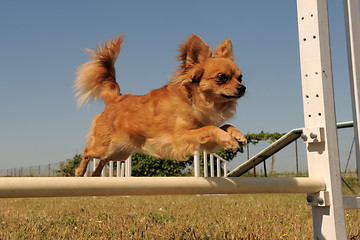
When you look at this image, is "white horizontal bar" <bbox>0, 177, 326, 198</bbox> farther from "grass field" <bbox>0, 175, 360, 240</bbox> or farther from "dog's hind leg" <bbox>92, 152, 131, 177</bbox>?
"dog's hind leg" <bbox>92, 152, 131, 177</bbox>

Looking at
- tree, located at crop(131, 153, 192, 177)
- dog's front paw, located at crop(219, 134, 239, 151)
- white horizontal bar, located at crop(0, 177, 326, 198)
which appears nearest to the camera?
white horizontal bar, located at crop(0, 177, 326, 198)

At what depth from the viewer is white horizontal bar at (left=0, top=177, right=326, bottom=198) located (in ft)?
5.16

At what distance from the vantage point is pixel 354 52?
2439 millimetres

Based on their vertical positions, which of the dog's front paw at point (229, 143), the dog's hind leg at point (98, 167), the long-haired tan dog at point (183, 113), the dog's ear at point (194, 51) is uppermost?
the dog's ear at point (194, 51)

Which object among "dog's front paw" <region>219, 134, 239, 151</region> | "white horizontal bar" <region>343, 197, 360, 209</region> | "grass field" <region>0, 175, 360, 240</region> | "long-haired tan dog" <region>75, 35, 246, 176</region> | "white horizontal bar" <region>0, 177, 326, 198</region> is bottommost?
"grass field" <region>0, 175, 360, 240</region>

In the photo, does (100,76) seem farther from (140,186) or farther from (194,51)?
(140,186)

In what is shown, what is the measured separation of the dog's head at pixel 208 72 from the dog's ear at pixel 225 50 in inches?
4.8

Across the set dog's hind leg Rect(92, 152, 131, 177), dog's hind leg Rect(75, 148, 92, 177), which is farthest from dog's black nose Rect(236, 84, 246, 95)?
dog's hind leg Rect(75, 148, 92, 177)

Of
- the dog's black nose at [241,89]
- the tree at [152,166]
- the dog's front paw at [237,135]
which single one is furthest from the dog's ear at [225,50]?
the tree at [152,166]

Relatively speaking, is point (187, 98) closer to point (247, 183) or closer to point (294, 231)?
point (247, 183)

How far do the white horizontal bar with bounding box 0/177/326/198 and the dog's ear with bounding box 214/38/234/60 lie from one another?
1.04 meters

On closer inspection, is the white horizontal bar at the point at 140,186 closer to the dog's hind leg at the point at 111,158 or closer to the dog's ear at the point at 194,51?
the dog's ear at the point at 194,51

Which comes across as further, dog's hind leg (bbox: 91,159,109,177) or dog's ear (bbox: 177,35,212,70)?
dog's hind leg (bbox: 91,159,109,177)

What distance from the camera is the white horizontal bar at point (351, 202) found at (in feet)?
7.52
